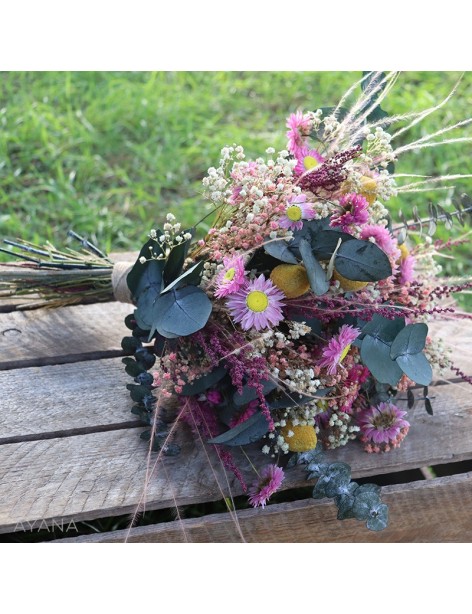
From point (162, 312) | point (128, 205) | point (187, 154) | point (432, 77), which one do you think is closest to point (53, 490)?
point (162, 312)

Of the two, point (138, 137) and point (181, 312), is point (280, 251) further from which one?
point (138, 137)

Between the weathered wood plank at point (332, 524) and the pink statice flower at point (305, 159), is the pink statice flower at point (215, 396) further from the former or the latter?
the pink statice flower at point (305, 159)

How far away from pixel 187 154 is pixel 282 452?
1687 millimetres

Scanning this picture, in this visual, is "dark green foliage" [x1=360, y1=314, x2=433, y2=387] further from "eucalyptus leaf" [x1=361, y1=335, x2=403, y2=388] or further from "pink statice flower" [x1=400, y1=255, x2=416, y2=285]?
"pink statice flower" [x1=400, y1=255, x2=416, y2=285]

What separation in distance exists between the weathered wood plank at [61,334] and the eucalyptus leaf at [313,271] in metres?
0.52

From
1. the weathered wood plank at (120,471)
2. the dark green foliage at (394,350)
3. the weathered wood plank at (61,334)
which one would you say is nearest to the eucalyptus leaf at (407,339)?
the dark green foliage at (394,350)

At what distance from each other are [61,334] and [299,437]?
568 millimetres

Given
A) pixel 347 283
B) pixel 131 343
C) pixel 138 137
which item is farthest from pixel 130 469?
pixel 138 137

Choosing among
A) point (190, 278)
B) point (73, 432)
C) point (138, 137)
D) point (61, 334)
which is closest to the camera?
point (190, 278)

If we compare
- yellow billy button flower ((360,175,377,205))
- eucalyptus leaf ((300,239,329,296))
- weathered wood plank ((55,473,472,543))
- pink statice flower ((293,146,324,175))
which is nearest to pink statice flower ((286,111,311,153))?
pink statice flower ((293,146,324,175))

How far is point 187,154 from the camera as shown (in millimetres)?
2717

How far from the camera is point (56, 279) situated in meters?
1.54

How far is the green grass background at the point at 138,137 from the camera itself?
2.48 metres

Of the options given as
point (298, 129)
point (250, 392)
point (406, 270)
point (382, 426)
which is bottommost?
point (382, 426)
